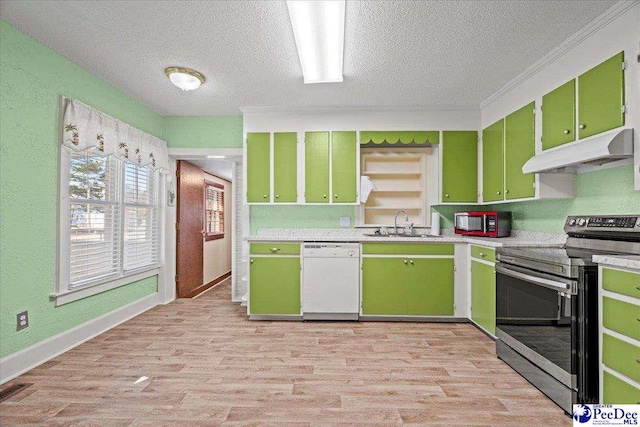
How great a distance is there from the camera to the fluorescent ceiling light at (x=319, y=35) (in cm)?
208

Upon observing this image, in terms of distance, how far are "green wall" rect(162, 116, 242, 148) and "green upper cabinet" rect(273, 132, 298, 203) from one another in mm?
740

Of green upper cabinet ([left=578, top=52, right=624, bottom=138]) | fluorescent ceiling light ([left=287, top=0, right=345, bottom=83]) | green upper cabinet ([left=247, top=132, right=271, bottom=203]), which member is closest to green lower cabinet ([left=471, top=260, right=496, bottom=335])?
green upper cabinet ([left=578, top=52, right=624, bottom=138])

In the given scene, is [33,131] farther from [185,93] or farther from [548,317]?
[548,317]

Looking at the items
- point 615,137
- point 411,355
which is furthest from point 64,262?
point 615,137

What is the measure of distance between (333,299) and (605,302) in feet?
7.94

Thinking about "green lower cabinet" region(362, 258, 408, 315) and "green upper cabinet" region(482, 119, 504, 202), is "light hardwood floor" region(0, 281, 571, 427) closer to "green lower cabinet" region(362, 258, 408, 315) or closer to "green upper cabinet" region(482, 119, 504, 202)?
"green lower cabinet" region(362, 258, 408, 315)

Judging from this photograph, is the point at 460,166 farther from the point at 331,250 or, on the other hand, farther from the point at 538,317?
the point at 538,317

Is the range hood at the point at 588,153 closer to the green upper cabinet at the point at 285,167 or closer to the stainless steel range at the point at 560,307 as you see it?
the stainless steel range at the point at 560,307

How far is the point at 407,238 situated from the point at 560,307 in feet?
5.81

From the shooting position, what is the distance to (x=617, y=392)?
1.72 metres

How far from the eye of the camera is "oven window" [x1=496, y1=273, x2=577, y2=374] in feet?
6.44

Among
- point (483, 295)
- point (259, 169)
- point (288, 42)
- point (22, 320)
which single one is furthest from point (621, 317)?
point (22, 320)

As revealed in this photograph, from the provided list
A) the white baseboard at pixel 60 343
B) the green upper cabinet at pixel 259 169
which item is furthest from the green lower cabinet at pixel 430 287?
the white baseboard at pixel 60 343

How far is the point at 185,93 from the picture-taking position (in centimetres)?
366
